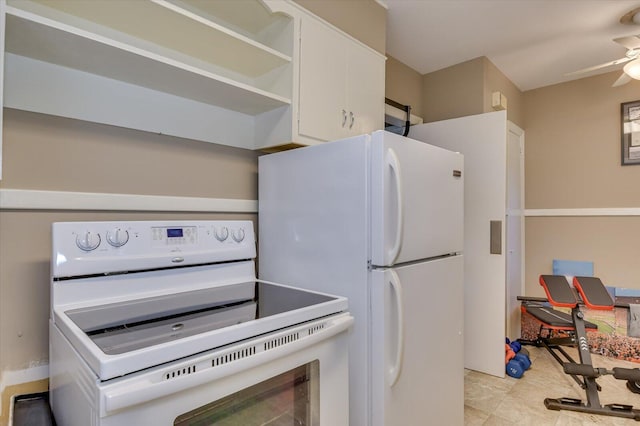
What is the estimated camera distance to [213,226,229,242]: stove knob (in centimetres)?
148

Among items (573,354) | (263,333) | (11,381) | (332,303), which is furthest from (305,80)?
(573,354)

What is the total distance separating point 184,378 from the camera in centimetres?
75

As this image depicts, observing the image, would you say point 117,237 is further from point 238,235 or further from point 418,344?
point 418,344

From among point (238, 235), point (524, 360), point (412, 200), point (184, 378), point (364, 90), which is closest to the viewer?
point (184, 378)

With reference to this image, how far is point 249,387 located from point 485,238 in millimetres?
2357

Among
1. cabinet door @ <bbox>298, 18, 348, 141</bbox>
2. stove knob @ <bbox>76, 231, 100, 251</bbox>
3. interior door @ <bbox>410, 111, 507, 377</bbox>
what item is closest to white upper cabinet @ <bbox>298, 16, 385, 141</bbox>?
cabinet door @ <bbox>298, 18, 348, 141</bbox>

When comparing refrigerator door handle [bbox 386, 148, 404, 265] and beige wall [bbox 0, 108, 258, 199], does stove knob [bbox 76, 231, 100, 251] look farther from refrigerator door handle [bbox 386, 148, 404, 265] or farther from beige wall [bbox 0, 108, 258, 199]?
refrigerator door handle [bbox 386, 148, 404, 265]

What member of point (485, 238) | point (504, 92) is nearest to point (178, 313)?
point (485, 238)

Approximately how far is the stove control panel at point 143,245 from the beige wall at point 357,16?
3.99 ft

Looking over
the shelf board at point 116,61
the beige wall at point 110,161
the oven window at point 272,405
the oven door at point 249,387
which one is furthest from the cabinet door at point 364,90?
the oven window at point 272,405

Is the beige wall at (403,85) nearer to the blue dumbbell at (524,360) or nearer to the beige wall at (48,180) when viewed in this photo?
the beige wall at (48,180)

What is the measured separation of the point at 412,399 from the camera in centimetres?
143

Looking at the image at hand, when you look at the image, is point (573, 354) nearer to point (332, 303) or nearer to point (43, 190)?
point (332, 303)

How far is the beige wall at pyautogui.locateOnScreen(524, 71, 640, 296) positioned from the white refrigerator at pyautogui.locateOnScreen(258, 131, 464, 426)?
2567 millimetres
